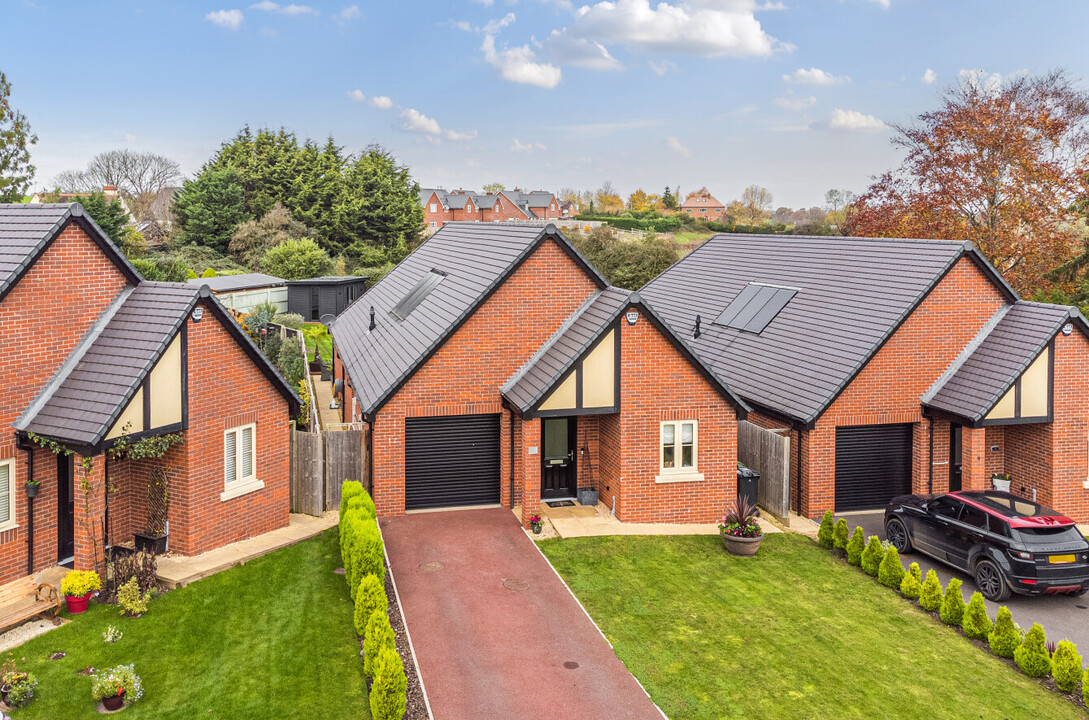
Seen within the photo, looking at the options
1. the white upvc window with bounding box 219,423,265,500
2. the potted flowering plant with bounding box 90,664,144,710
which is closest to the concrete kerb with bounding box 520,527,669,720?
the white upvc window with bounding box 219,423,265,500

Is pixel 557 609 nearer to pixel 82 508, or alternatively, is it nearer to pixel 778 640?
pixel 778 640

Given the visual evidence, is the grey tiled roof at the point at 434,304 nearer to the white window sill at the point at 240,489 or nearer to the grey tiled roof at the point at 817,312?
the white window sill at the point at 240,489

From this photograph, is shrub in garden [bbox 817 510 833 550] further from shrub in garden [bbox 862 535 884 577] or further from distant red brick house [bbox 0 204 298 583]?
distant red brick house [bbox 0 204 298 583]

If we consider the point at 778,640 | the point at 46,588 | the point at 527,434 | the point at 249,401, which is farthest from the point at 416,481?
the point at 778,640

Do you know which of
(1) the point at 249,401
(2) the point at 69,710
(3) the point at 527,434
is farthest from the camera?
(3) the point at 527,434

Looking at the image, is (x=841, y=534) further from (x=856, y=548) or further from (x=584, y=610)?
(x=584, y=610)

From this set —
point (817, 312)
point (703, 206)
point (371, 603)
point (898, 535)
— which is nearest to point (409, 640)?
point (371, 603)

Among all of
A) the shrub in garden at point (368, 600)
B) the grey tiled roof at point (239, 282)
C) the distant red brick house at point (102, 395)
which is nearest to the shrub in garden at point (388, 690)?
the shrub in garden at point (368, 600)
